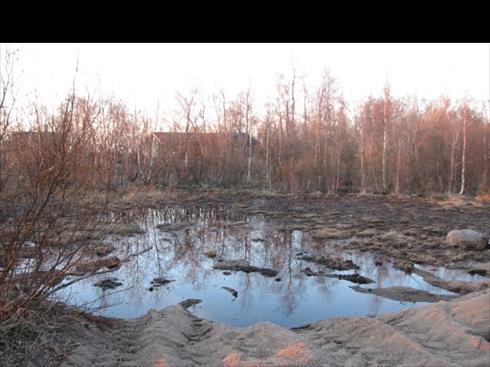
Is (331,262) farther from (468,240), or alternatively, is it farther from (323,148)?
(323,148)

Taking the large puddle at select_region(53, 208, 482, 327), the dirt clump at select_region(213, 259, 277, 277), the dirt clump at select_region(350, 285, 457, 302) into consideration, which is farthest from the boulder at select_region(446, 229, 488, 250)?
the dirt clump at select_region(213, 259, 277, 277)

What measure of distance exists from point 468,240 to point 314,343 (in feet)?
28.9

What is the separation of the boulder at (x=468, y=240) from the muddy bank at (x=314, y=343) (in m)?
6.91

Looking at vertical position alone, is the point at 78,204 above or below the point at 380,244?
above

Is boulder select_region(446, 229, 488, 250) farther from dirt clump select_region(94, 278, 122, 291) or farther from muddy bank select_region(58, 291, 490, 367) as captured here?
dirt clump select_region(94, 278, 122, 291)

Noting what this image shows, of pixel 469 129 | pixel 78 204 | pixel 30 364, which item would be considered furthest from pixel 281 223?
pixel 469 129

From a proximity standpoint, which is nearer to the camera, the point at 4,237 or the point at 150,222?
the point at 4,237

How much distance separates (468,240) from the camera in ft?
38.4

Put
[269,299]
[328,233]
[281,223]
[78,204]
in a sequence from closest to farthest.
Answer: [78,204] → [269,299] → [328,233] → [281,223]

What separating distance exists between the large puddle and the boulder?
97.4 inches

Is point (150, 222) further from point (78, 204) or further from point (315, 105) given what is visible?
point (315, 105)

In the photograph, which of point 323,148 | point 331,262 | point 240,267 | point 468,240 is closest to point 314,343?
point 240,267

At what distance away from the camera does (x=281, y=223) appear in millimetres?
16766

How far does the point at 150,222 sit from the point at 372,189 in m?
16.0
